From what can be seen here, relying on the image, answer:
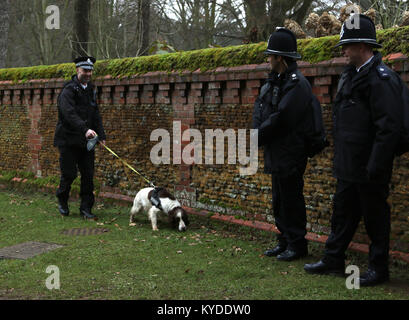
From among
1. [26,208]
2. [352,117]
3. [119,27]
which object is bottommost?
[26,208]

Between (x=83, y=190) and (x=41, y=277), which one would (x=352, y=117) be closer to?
(x=41, y=277)

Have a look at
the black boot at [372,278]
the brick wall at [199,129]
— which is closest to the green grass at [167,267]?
the black boot at [372,278]

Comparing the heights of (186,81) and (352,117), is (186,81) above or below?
above

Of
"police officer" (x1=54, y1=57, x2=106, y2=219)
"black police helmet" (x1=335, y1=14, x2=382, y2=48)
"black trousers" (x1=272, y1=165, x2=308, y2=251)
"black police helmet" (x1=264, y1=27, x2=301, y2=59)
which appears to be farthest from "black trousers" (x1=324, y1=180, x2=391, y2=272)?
"police officer" (x1=54, y1=57, x2=106, y2=219)

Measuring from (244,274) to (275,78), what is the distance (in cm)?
216

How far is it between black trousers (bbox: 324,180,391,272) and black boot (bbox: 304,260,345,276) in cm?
6

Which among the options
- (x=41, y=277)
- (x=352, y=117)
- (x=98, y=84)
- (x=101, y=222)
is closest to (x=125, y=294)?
(x=41, y=277)

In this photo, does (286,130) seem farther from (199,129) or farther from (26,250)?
(26,250)

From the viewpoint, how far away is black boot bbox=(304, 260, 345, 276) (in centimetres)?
497

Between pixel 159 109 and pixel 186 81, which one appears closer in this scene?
pixel 186 81

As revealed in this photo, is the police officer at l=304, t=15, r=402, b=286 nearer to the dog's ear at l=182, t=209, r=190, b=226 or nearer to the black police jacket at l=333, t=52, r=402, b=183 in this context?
the black police jacket at l=333, t=52, r=402, b=183

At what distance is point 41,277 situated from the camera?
517 cm

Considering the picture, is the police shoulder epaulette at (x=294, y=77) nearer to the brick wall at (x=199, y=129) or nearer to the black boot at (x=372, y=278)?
the brick wall at (x=199, y=129)

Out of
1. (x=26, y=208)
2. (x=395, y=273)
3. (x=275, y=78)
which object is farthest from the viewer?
(x=26, y=208)
